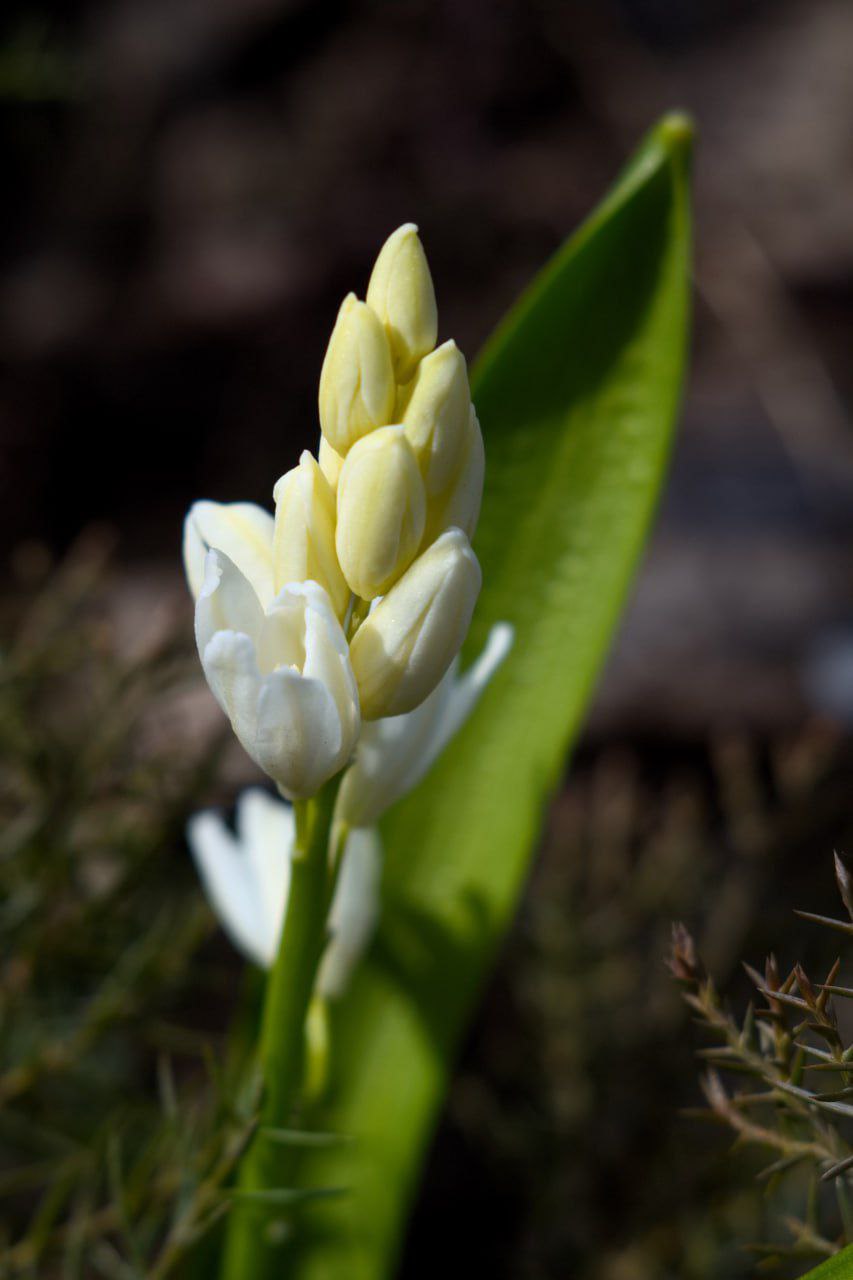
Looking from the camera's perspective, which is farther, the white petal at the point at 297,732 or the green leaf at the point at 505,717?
the green leaf at the point at 505,717

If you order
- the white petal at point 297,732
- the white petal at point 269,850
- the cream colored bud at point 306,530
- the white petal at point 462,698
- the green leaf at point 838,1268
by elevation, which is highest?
the cream colored bud at point 306,530

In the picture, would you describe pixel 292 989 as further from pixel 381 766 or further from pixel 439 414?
pixel 439 414

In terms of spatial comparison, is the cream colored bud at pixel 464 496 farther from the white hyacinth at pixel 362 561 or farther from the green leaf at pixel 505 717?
the green leaf at pixel 505 717

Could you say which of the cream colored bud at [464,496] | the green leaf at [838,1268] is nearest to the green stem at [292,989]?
the cream colored bud at [464,496]

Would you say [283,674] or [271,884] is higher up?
[283,674]

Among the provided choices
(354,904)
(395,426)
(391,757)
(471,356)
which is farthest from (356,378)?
(471,356)

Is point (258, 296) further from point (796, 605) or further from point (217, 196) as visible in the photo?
point (796, 605)

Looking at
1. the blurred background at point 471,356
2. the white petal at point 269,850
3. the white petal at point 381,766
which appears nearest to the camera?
the white petal at point 381,766
